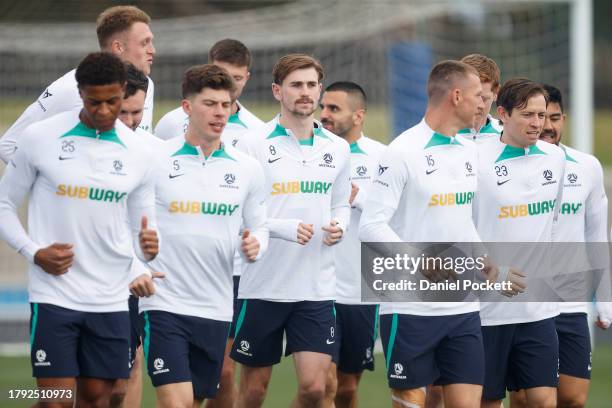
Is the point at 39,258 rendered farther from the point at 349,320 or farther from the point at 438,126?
the point at 349,320

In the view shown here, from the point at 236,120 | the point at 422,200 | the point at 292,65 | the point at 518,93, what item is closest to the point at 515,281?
the point at 422,200

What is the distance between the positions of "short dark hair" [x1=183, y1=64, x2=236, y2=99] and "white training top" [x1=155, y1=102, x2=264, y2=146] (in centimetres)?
146

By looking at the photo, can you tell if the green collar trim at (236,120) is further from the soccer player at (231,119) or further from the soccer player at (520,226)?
the soccer player at (520,226)

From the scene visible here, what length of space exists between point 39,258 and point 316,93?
2793 mm

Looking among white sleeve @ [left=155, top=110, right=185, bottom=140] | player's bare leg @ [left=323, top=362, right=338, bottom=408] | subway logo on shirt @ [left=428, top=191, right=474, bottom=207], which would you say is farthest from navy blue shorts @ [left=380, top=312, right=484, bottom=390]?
white sleeve @ [left=155, top=110, right=185, bottom=140]

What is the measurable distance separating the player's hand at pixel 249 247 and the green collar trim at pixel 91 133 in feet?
3.29

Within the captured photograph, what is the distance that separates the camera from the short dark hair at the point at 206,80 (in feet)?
27.2

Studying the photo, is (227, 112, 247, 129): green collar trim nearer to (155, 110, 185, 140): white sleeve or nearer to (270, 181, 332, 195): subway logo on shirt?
(155, 110, 185, 140): white sleeve

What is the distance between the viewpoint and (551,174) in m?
9.05

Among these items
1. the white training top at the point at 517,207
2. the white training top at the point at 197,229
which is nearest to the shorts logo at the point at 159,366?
the white training top at the point at 197,229

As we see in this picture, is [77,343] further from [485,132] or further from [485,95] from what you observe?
[485,95]

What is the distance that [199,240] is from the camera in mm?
8164

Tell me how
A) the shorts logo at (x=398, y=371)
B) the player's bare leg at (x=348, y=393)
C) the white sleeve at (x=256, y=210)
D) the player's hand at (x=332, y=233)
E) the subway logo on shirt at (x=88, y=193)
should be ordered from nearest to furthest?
the subway logo on shirt at (x=88, y=193), the white sleeve at (x=256, y=210), the shorts logo at (x=398, y=371), the player's hand at (x=332, y=233), the player's bare leg at (x=348, y=393)

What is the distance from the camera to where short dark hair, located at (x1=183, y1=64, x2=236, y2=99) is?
8289 mm
